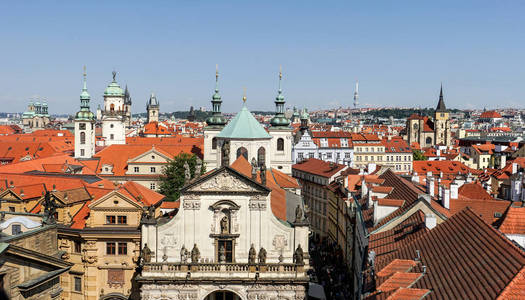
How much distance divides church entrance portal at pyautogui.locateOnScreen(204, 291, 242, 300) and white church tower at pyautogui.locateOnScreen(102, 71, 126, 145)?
71.3 metres

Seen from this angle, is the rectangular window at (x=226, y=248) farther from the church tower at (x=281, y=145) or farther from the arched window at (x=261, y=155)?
the church tower at (x=281, y=145)

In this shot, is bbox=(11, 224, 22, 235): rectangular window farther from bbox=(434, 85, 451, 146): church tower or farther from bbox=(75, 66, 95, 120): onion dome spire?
bbox=(434, 85, 451, 146): church tower

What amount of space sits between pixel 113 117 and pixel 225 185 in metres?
70.8

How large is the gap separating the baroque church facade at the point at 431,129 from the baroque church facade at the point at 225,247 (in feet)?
487

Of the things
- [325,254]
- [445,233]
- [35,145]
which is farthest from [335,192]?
[35,145]

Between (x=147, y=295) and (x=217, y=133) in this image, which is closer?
(x=147, y=295)

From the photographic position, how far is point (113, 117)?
99875 millimetres

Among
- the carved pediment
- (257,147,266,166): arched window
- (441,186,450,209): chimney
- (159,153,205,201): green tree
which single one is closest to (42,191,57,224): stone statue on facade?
the carved pediment

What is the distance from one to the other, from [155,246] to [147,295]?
3125mm

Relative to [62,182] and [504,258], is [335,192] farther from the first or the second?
[504,258]

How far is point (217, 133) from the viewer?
72500 millimetres

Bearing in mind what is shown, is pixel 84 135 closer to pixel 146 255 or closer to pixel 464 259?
pixel 146 255

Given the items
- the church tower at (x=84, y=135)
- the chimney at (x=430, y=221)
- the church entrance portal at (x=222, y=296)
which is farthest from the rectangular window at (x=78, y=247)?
the church tower at (x=84, y=135)

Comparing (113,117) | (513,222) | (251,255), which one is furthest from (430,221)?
(113,117)
